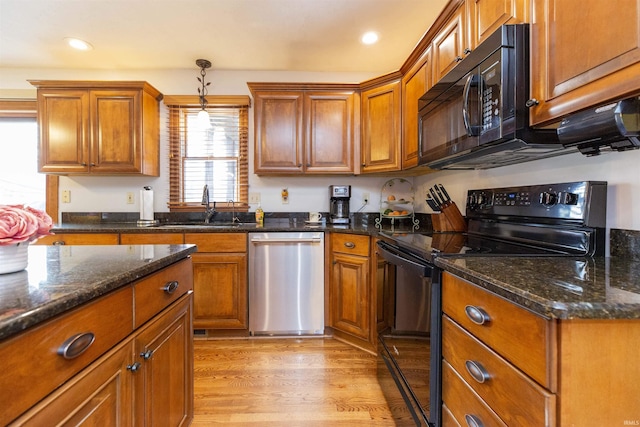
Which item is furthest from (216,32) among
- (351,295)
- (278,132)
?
(351,295)

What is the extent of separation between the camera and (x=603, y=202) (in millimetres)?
1089

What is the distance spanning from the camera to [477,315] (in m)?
0.83

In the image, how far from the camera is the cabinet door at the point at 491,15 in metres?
1.09

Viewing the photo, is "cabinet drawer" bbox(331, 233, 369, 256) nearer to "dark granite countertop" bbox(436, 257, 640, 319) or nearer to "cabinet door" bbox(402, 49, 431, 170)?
"cabinet door" bbox(402, 49, 431, 170)

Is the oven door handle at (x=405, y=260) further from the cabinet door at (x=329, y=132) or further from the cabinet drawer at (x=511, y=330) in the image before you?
the cabinet door at (x=329, y=132)

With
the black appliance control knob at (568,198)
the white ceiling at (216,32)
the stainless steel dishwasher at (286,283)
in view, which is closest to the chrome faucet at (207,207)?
the stainless steel dishwasher at (286,283)

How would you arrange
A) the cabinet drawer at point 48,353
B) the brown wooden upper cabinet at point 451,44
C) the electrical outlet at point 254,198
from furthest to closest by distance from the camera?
the electrical outlet at point 254,198 → the brown wooden upper cabinet at point 451,44 → the cabinet drawer at point 48,353

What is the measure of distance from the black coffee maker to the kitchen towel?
1.73 m

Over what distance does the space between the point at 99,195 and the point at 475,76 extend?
339 centimetres

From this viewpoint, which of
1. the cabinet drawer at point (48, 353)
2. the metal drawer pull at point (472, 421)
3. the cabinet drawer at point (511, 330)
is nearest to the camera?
the cabinet drawer at point (48, 353)

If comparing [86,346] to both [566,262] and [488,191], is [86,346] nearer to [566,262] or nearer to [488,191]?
[566,262]

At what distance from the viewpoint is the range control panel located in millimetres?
1089

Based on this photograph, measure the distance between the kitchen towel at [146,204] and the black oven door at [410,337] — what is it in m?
2.24

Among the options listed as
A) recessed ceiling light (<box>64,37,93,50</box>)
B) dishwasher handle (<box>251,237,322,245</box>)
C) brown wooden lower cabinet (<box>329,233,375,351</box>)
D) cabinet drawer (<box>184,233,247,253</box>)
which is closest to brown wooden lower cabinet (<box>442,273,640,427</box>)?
brown wooden lower cabinet (<box>329,233,375,351</box>)
